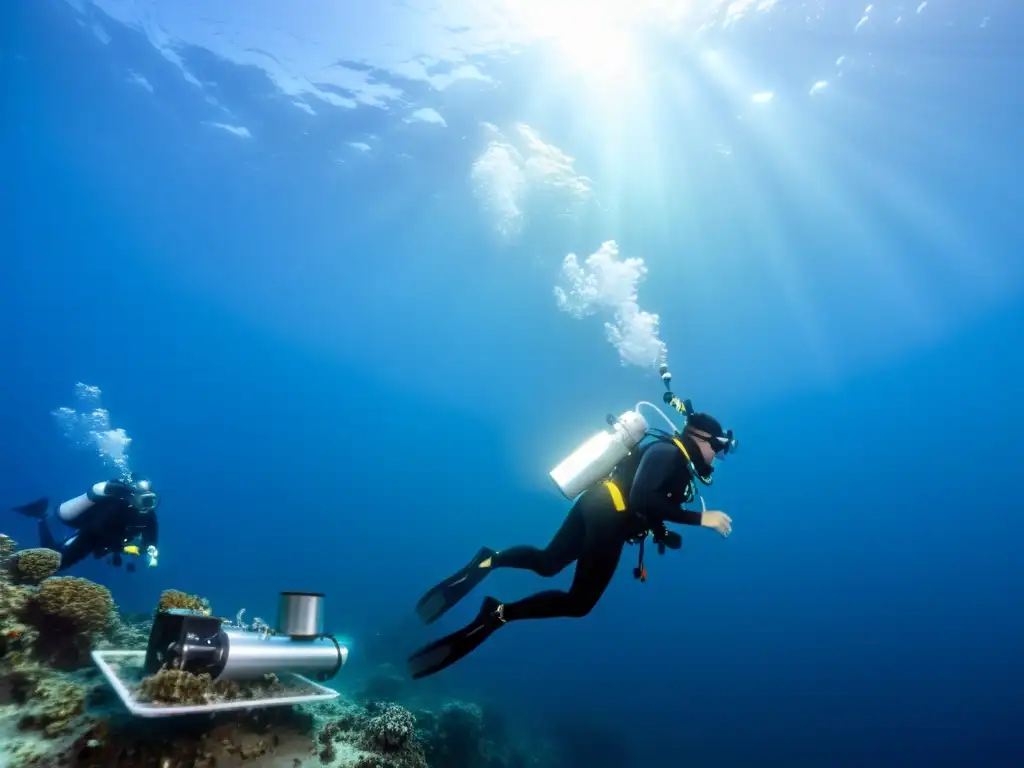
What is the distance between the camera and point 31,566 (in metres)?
7.11

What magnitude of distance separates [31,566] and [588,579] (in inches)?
312

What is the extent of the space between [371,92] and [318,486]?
110 meters

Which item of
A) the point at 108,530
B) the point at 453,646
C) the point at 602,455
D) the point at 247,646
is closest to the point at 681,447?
the point at 602,455

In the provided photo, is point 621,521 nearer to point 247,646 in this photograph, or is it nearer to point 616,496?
point 616,496

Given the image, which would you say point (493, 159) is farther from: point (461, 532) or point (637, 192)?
point (461, 532)

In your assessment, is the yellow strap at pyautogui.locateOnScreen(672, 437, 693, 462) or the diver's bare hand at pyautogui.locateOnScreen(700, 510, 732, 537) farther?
the yellow strap at pyautogui.locateOnScreen(672, 437, 693, 462)

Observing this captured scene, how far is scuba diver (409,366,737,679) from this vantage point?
5480 mm

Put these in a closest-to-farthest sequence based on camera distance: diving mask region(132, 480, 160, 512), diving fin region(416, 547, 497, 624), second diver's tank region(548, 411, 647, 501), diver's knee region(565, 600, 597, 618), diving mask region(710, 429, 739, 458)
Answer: diver's knee region(565, 600, 597, 618)
diving mask region(710, 429, 739, 458)
second diver's tank region(548, 411, 647, 501)
diving fin region(416, 547, 497, 624)
diving mask region(132, 480, 160, 512)

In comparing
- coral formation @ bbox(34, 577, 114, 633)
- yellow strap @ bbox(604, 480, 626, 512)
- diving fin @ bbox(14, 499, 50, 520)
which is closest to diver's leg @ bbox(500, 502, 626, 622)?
yellow strap @ bbox(604, 480, 626, 512)

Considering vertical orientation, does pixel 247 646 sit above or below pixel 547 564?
below

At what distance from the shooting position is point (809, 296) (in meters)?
55.7

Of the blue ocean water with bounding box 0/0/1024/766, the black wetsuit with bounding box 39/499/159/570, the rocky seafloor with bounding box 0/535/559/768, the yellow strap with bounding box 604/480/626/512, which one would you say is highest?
the blue ocean water with bounding box 0/0/1024/766

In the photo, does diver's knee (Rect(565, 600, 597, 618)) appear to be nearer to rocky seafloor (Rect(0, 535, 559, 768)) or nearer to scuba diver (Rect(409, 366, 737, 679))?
scuba diver (Rect(409, 366, 737, 679))

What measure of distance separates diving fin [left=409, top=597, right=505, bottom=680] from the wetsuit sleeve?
2.02 m
